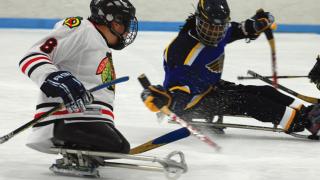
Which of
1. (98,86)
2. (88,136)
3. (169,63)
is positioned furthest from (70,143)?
(169,63)

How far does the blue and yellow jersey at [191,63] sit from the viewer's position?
3.60m

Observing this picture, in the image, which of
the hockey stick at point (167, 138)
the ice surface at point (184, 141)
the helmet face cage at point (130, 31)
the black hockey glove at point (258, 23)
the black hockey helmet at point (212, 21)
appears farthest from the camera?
the black hockey glove at point (258, 23)

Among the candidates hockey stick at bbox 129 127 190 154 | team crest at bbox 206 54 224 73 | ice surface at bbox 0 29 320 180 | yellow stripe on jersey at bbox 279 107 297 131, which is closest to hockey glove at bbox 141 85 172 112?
hockey stick at bbox 129 127 190 154

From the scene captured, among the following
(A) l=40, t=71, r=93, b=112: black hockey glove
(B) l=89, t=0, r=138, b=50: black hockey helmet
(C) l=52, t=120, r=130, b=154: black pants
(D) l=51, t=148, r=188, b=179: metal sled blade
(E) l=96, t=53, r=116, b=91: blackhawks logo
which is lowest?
(D) l=51, t=148, r=188, b=179: metal sled blade

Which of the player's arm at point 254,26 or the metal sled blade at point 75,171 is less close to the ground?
the player's arm at point 254,26

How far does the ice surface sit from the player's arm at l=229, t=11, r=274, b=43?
0.57 metres

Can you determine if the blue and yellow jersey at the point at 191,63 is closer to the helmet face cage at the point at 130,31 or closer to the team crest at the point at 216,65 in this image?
the team crest at the point at 216,65

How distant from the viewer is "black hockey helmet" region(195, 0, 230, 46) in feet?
11.6

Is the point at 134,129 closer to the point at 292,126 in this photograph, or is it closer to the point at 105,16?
the point at 292,126

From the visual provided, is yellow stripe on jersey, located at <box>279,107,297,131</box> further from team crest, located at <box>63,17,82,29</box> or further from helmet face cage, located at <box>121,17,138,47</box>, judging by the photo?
team crest, located at <box>63,17,82,29</box>

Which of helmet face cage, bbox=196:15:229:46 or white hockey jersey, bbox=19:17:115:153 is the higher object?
helmet face cage, bbox=196:15:229:46

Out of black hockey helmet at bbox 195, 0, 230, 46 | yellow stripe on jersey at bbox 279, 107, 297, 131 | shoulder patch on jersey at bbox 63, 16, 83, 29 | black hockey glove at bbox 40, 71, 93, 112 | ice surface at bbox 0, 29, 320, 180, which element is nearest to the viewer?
black hockey glove at bbox 40, 71, 93, 112

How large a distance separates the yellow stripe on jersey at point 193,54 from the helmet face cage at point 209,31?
0.11 ft

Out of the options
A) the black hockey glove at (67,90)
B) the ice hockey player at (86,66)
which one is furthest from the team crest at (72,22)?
the black hockey glove at (67,90)
